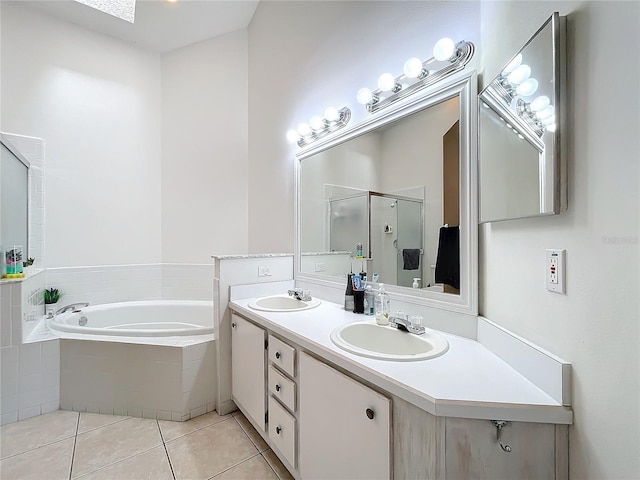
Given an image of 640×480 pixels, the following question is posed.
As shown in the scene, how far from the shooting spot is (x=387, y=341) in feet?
4.25

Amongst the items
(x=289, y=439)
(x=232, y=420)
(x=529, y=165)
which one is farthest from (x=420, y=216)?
(x=232, y=420)

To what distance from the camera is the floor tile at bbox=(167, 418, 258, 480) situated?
4.87ft

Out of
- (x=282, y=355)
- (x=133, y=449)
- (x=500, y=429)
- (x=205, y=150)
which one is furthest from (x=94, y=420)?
(x=205, y=150)

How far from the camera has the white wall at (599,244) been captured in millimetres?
588

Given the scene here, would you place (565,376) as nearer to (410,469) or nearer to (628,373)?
(628,373)

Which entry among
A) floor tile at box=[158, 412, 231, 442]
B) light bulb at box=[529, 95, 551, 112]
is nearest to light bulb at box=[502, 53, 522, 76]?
light bulb at box=[529, 95, 551, 112]

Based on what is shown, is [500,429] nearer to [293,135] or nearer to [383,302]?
[383,302]

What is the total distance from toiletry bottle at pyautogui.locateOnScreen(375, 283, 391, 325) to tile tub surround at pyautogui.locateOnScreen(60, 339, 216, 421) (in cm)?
124

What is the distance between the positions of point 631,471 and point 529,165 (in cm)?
75

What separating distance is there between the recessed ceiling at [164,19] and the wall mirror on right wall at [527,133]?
2.81m

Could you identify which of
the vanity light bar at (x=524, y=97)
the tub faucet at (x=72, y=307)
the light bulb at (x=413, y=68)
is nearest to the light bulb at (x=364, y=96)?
the light bulb at (x=413, y=68)

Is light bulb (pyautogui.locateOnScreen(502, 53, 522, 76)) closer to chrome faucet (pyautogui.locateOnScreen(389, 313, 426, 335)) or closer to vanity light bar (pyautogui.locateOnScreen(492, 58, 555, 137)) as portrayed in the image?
vanity light bar (pyautogui.locateOnScreen(492, 58, 555, 137))

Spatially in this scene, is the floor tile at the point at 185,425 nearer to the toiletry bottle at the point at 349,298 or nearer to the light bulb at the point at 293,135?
the toiletry bottle at the point at 349,298

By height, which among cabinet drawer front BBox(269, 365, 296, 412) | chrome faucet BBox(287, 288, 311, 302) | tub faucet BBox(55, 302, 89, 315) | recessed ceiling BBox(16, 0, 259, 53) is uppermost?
recessed ceiling BBox(16, 0, 259, 53)
